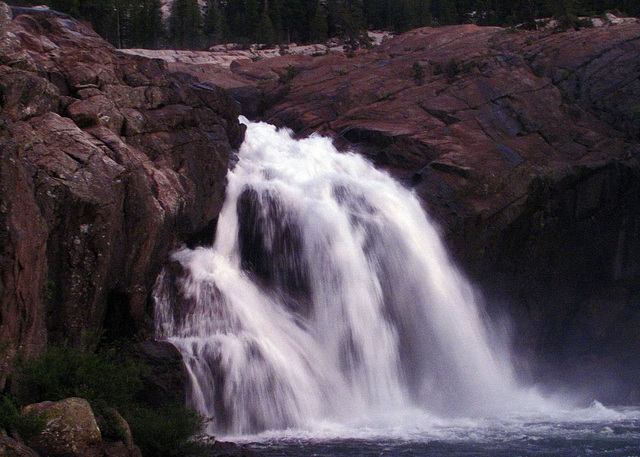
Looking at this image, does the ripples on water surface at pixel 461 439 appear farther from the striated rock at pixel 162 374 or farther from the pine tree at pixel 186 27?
the pine tree at pixel 186 27

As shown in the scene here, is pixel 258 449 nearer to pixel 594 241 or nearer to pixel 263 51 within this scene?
pixel 594 241

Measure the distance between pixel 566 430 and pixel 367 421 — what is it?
5439 mm

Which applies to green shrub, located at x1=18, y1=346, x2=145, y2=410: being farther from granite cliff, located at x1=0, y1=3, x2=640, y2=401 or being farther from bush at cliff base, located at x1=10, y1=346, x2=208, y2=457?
granite cliff, located at x1=0, y1=3, x2=640, y2=401

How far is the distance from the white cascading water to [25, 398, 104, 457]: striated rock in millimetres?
6368

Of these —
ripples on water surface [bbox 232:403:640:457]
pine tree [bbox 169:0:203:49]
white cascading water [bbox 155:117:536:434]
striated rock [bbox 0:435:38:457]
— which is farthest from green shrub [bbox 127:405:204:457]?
pine tree [bbox 169:0:203:49]

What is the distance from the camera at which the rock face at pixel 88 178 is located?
1252 centimetres

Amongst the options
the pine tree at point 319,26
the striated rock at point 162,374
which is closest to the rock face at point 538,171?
the striated rock at point 162,374

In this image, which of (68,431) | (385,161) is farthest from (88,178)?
(385,161)

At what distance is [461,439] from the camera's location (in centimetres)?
1719

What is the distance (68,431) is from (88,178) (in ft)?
23.9

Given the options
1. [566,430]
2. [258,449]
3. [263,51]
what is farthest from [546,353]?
[263,51]

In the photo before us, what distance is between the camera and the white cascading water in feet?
59.1

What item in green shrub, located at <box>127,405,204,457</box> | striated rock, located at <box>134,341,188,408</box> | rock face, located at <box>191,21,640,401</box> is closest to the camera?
green shrub, located at <box>127,405,204,457</box>

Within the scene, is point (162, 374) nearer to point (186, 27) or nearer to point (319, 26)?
point (319, 26)
